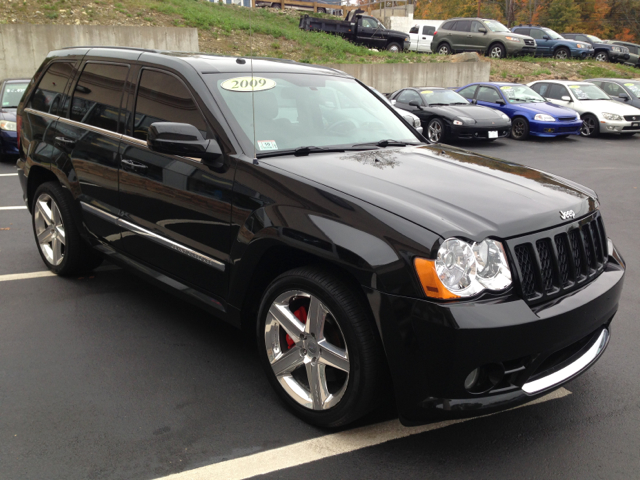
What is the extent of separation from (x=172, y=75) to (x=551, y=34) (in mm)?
33415

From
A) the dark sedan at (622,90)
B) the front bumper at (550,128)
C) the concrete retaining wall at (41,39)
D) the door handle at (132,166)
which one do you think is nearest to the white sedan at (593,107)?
the dark sedan at (622,90)

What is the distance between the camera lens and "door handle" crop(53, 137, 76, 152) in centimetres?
458

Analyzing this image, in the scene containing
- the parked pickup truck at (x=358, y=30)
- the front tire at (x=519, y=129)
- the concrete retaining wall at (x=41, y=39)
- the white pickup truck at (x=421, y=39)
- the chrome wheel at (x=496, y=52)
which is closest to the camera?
the front tire at (x=519, y=129)

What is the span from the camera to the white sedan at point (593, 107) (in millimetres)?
17328

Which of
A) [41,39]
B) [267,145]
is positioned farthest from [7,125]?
[41,39]

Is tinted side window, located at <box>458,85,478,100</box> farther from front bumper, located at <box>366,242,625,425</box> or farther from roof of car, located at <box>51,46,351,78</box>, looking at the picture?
front bumper, located at <box>366,242,625,425</box>

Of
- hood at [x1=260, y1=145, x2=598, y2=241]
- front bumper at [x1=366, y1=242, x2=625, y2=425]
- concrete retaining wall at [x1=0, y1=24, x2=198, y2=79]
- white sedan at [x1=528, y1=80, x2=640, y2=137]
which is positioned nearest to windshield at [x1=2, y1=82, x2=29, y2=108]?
concrete retaining wall at [x1=0, y1=24, x2=198, y2=79]

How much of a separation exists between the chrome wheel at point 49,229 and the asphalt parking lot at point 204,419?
1.90ft

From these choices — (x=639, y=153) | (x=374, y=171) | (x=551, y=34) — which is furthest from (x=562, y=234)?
(x=551, y=34)

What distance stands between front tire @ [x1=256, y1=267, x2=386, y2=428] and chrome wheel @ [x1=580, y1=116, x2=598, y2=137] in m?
17.2

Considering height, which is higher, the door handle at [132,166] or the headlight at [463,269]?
the door handle at [132,166]

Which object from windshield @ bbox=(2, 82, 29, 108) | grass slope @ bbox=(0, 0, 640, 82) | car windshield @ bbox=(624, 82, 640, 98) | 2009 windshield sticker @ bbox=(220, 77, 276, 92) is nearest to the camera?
2009 windshield sticker @ bbox=(220, 77, 276, 92)

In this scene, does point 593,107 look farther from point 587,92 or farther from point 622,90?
point 622,90

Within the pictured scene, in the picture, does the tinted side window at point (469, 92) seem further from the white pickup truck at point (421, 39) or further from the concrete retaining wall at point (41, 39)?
the white pickup truck at point (421, 39)
